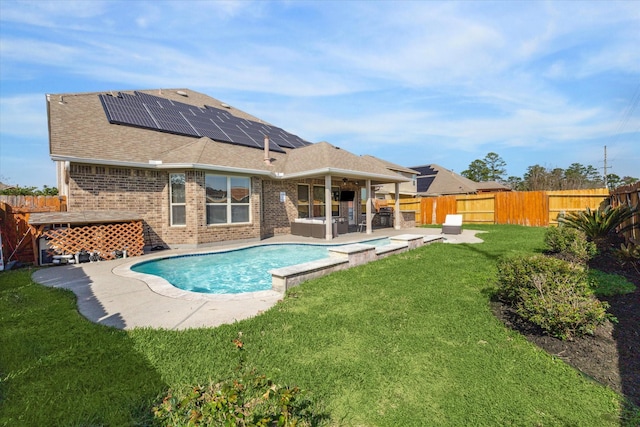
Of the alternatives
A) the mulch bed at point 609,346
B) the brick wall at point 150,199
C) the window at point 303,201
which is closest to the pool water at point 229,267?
the brick wall at point 150,199

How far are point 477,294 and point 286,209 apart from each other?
11.6 meters

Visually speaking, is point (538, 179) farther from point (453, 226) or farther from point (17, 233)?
point (17, 233)

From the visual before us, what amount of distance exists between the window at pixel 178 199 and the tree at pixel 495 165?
65.4 meters

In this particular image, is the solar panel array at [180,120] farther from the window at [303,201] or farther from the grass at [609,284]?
the grass at [609,284]

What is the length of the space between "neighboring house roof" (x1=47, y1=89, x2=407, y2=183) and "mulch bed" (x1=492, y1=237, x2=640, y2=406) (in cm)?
984

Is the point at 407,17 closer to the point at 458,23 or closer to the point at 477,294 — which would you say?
the point at 458,23

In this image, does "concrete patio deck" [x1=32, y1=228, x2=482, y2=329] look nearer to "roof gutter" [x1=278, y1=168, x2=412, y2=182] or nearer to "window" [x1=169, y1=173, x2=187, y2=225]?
"window" [x1=169, y1=173, x2=187, y2=225]

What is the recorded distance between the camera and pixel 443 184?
126 ft

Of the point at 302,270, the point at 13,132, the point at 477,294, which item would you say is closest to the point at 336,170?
the point at 302,270

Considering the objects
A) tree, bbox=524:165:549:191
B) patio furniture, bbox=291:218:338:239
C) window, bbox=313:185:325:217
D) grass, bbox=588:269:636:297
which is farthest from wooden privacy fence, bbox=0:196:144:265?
tree, bbox=524:165:549:191

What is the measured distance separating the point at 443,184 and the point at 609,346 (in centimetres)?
3733

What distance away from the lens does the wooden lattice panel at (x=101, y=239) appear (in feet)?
29.4

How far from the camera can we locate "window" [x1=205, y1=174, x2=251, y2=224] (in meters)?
12.2

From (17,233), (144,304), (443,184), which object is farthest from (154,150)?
(443,184)
